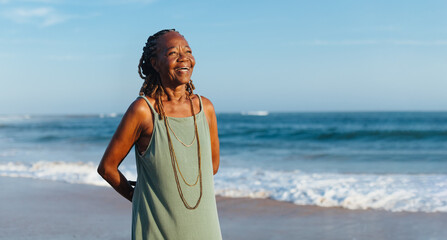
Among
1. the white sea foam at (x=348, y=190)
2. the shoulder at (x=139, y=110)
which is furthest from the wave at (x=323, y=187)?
the shoulder at (x=139, y=110)

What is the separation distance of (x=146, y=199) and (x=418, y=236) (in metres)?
4.16

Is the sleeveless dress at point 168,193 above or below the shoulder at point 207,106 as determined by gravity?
below

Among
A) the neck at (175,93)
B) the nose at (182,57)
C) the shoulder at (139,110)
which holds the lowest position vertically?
the shoulder at (139,110)

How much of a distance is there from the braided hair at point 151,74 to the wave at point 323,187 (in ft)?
16.8

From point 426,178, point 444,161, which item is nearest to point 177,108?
point 426,178

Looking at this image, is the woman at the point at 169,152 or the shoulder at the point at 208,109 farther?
the shoulder at the point at 208,109

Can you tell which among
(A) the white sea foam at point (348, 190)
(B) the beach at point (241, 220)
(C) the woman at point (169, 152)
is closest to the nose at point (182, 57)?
(C) the woman at point (169, 152)

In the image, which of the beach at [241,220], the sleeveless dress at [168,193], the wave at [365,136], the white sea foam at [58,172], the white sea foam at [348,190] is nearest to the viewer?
the sleeveless dress at [168,193]

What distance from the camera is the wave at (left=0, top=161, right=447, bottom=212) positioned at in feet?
21.7

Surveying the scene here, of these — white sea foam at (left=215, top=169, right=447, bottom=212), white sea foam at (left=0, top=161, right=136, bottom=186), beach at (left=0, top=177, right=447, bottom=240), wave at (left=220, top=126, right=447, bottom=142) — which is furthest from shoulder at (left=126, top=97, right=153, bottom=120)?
Result: wave at (left=220, top=126, right=447, bottom=142)

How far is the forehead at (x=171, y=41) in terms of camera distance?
1781 millimetres

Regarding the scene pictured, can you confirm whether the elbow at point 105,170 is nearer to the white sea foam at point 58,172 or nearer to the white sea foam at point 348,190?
the white sea foam at point 348,190

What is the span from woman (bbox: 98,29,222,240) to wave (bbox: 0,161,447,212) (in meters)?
5.10

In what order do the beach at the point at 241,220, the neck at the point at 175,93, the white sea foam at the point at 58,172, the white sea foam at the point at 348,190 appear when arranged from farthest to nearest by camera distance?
the white sea foam at the point at 58,172 → the white sea foam at the point at 348,190 → the beach at the point at 241,220 → the neck at the point at 175,93
